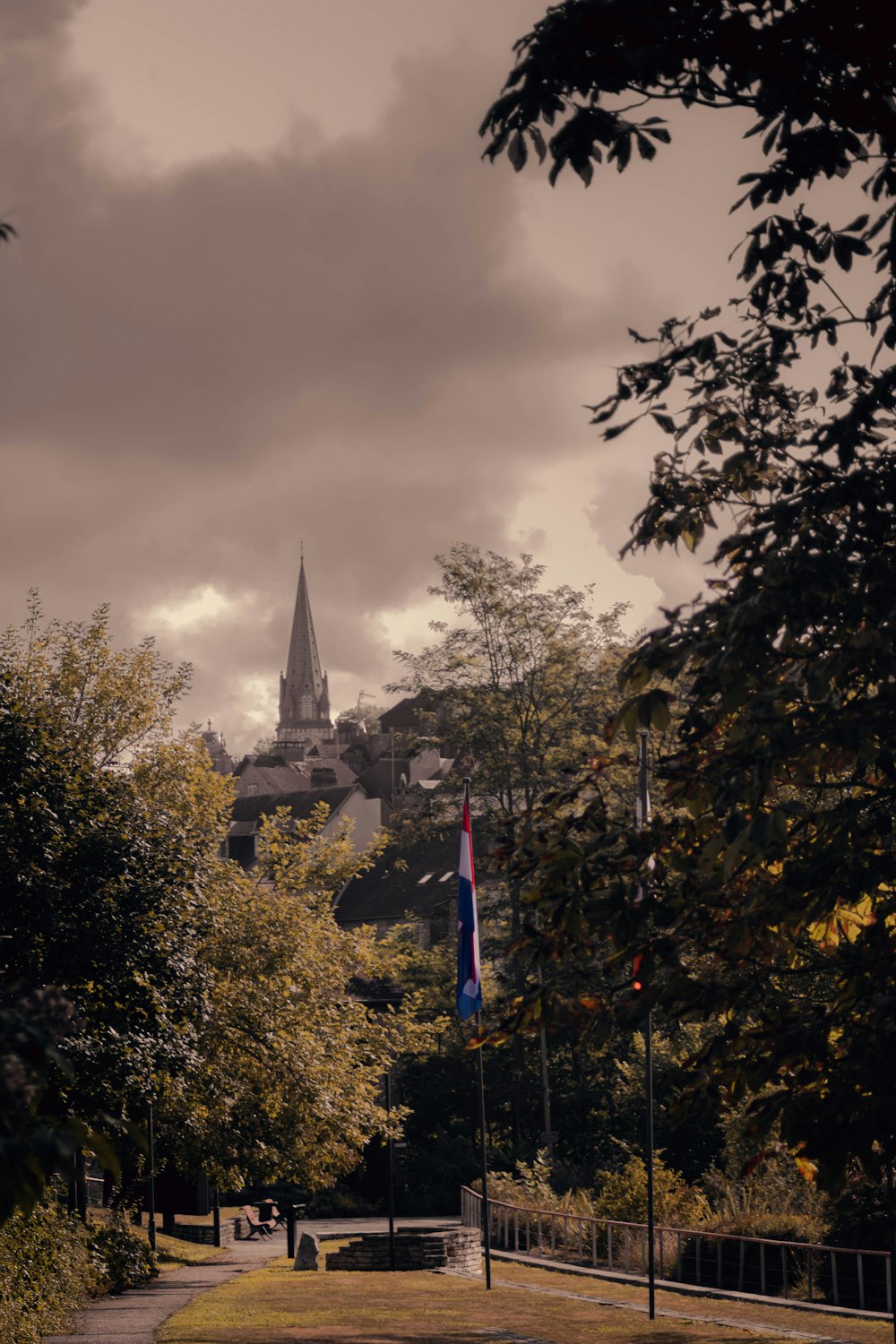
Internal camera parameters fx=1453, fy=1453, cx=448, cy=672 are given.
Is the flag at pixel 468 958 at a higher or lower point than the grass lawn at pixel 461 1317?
higher

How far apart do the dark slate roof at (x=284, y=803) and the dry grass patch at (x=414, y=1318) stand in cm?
5267

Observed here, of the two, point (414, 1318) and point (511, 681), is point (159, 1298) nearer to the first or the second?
point (414, 1318)

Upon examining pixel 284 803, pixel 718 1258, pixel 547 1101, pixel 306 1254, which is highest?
pixel 284 803

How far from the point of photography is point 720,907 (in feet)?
31.4

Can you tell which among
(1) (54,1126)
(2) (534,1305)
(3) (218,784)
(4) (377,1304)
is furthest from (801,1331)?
(3) (218,784)

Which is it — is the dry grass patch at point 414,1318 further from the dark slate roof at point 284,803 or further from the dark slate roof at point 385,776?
the dark slate roof at point 385,776

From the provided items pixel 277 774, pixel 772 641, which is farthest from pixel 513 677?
pixel 277 774

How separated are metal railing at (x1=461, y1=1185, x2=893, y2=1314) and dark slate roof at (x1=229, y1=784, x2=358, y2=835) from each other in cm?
4598

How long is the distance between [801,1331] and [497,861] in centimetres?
1079

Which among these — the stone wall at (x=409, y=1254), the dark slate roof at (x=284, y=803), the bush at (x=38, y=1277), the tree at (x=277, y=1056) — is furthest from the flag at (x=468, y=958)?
the dark slate roof at (x=284, y=803)

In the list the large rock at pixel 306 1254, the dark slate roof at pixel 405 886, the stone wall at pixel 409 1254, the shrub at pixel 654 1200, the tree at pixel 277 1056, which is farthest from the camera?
the dark slate roof at pixel 405 886

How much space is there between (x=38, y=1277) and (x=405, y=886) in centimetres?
4972

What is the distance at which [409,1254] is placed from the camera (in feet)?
93.3

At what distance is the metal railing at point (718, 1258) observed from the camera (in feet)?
69.5
